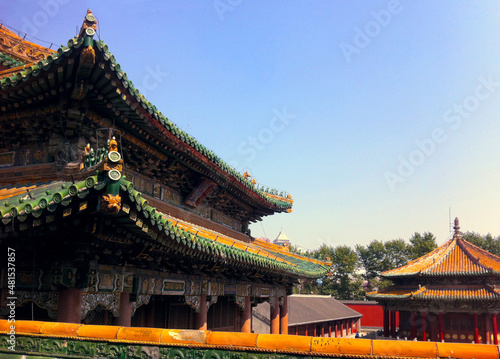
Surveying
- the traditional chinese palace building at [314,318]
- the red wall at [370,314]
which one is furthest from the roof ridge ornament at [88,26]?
the red wall at [370,314]

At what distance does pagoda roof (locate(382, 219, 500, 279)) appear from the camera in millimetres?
29172

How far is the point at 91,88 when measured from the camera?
292 inches

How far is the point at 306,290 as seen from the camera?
70.8m

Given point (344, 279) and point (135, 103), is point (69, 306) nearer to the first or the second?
point (135, 103)

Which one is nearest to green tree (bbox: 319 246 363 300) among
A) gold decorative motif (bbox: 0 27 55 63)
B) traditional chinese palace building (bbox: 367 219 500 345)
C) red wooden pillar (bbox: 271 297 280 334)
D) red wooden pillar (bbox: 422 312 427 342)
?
traditional chinese palace building (bbox: 367 219 500 345)

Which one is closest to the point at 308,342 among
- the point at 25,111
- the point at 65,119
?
the point at 65,119

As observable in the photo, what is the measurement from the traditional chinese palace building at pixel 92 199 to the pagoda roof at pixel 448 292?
21151 mm

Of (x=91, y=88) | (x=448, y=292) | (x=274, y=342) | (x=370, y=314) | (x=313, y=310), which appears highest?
(x=91, y=88)

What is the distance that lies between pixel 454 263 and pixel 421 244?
1430 inches

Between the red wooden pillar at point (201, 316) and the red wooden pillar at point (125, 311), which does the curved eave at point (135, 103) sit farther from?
the red wooden pillar at point (201, 316)

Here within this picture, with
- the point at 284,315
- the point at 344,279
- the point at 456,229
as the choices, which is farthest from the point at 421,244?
the point at 284,315

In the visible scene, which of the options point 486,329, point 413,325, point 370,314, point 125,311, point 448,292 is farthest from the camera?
point 370,314

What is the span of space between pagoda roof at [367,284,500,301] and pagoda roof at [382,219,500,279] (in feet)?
3.15

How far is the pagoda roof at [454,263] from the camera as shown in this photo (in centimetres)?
2917
